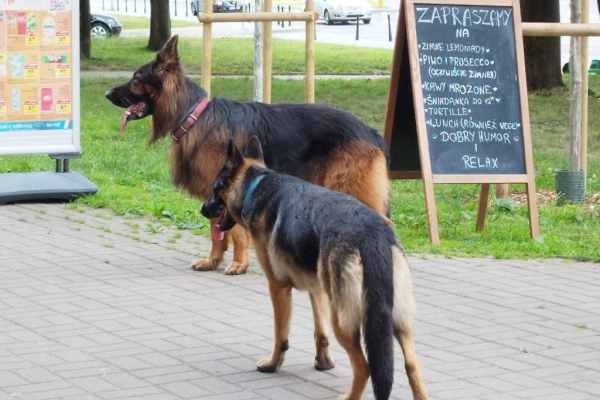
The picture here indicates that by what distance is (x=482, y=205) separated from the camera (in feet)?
Result: 29.1

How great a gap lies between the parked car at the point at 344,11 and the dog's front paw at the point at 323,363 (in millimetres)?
39182

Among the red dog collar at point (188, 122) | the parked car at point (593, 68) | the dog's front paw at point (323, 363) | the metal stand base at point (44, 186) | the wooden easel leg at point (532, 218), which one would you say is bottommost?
the dog's front paw at point (323, 363)

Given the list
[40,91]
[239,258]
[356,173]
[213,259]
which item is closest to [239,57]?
[40,91]

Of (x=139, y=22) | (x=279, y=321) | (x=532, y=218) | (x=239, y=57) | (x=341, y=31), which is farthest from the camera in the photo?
(x=139, y=22)

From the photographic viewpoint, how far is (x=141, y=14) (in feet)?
167

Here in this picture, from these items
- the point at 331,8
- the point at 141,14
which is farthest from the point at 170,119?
the point at 141,14

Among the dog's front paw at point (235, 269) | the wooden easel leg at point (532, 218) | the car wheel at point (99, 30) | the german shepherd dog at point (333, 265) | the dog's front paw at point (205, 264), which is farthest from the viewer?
the car wheel at point (99, 30)

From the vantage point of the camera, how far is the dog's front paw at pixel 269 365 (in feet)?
16.8

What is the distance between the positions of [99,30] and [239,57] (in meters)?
11.0

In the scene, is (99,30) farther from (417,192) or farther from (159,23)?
(417,192)

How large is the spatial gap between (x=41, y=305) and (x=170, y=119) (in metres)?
1.89

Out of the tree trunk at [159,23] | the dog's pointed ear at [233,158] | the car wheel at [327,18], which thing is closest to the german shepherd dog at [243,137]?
the dog's pointed ear at [233,158]

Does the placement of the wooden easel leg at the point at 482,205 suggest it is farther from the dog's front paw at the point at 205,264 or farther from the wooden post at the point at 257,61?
the wooden post at the point at 257,61

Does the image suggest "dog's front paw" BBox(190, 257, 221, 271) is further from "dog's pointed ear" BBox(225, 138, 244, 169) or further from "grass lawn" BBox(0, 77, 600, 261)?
"dog's pointed ear" BBox(225, 138, 244, 169)
